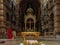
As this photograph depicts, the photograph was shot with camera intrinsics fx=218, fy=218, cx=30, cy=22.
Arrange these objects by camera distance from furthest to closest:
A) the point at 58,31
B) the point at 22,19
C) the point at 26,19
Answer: the point at 22,19
the point at 26,19
the point at 58,31

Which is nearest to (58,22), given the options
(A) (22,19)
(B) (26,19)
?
(B) (26,19)

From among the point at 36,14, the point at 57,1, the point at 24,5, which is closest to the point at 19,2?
the point at 24,5

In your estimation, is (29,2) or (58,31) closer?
(58,31)

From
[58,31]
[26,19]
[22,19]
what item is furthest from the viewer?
[22,19]

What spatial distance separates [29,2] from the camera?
4128 centimetres

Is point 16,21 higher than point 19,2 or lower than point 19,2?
lower

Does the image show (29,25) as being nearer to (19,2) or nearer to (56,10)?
(19,2)

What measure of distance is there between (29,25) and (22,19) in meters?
2.35

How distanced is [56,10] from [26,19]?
14895 millimetres

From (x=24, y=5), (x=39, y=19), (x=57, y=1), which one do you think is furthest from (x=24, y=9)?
(x=57, y=1)

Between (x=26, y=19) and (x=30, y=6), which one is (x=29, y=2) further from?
(x=26, y=19)

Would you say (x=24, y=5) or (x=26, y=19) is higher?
(x=24, y=5)

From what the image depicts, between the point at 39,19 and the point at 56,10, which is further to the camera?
the point at 39,19

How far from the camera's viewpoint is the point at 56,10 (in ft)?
72.3
